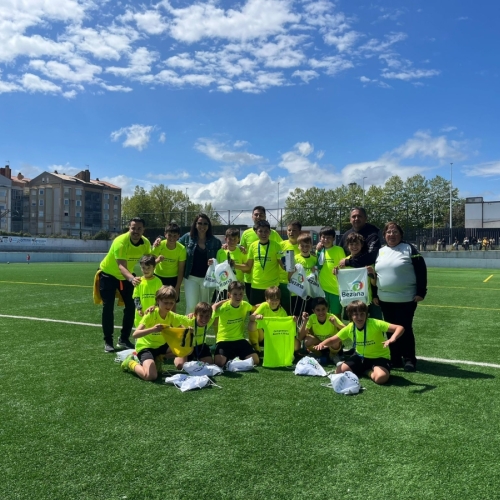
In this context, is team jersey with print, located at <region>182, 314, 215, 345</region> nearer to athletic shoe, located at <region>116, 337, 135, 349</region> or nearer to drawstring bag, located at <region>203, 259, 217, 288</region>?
drawstring bag, located at <region>203, 259, 217, 288</region>

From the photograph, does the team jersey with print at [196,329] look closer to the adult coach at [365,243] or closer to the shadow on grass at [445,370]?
the adult coach at [365,243]

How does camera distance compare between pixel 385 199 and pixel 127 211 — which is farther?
pixel 127 211

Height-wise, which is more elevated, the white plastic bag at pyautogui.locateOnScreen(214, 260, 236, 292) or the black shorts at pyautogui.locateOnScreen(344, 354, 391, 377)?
the white plastic bag at pyautogui.locateOnScreen(214, 260, 236, 292)

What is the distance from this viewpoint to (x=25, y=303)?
11.3 m

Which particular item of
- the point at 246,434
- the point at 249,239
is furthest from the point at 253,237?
the point at 246,434

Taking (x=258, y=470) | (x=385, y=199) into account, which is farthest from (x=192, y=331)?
Answer: (x=385, y=199)

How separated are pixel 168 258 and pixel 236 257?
980mm

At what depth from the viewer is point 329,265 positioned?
242 inches

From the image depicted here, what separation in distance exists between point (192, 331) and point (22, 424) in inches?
85.6

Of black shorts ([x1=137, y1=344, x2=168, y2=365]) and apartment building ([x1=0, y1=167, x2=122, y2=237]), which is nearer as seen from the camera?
black shorts ([x1=137, y1=344, x2=168, y2=365])

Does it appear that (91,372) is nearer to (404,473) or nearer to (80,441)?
(80,441)

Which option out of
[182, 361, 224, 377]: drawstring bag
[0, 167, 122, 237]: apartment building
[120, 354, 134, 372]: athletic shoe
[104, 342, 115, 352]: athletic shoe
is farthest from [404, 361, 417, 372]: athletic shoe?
[0, 167, 122, 237]: apartment building

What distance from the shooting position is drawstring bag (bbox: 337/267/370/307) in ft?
18.0

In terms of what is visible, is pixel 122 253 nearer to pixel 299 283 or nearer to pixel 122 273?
pixel 122 273
